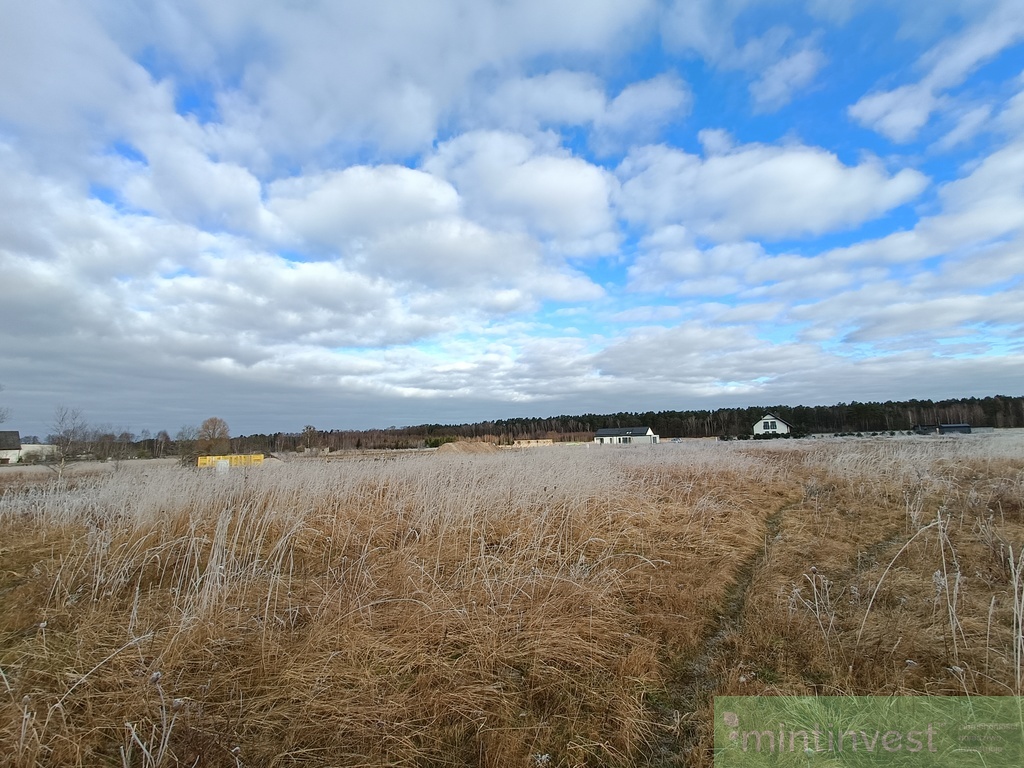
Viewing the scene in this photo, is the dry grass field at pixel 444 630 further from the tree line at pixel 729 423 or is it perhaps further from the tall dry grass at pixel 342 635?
the tree line at pixel 729 423

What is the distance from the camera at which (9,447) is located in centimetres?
6675

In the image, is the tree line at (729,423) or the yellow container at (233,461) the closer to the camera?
the yellow container at (233,461)

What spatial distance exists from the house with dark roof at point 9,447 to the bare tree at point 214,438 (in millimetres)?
28851

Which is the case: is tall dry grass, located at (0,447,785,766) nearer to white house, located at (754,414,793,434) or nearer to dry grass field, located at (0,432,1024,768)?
dry grass field, located at (0,432,1024,768)

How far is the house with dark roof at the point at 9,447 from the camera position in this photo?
6421cm

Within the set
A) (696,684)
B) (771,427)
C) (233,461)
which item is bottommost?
(771,427)

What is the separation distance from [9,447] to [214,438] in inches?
1554

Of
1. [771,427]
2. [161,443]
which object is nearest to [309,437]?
[161,443]

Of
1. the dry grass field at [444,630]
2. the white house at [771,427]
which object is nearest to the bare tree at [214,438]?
the dry grass field at [444,630]

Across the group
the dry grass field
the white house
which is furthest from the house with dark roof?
the white house

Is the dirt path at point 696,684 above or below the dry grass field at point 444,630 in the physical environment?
below

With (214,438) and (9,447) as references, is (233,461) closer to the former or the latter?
(214,438)

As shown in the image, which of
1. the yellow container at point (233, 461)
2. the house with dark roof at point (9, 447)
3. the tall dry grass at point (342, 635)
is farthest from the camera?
the house with dark roof at point (9, 447)

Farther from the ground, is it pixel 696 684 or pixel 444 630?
pixel 444 630
